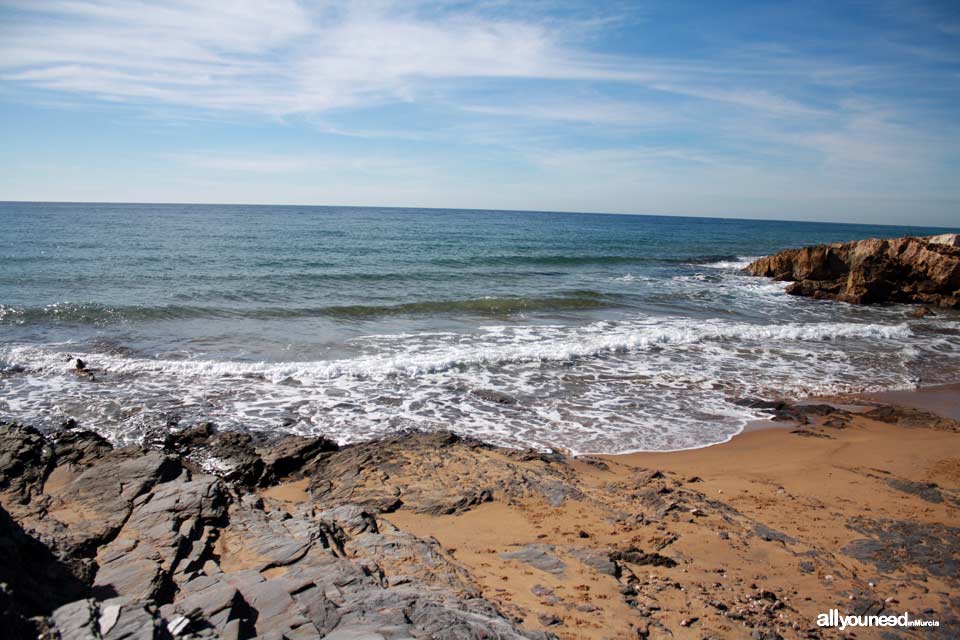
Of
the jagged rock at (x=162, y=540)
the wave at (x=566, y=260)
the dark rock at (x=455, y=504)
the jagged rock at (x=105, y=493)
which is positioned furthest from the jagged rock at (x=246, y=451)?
the wave at (x=566, y=260)

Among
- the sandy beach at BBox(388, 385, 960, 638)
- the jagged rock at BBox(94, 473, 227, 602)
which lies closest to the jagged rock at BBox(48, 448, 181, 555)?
the jagged rock at BBox(94, 473, 227, 602)

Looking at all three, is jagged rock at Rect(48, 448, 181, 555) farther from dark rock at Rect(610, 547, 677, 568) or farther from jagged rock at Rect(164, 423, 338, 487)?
dark rock at Rect(610, 547, 677, 568)

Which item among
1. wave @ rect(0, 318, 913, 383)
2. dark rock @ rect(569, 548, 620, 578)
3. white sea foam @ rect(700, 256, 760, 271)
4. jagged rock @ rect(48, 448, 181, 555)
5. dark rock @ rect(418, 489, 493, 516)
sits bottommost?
dark rock @ rect(418, 489, 493, 516)

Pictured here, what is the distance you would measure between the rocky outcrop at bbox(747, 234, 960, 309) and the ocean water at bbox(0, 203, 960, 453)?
1686 millimetres

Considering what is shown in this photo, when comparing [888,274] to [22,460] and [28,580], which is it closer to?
[28,580]

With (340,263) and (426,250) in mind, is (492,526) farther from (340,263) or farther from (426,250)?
(426,250)

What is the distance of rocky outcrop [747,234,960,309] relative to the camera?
23172 mm

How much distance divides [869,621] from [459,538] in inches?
154

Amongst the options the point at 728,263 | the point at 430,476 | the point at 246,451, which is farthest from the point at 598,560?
the point at 728,263

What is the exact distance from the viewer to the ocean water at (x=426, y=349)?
9664 mm

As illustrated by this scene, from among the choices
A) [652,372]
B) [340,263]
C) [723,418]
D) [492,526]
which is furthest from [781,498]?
[340,263]

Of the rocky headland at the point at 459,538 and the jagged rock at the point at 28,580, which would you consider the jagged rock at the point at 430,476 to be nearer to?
the rocky headland at the point at 459,538

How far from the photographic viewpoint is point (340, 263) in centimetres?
2939

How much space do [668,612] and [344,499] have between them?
13.4 ft
